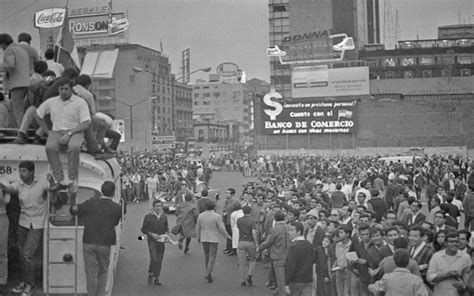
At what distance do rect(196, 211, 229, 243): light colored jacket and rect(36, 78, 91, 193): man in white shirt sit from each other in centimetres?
496

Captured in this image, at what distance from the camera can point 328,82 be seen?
76.1m

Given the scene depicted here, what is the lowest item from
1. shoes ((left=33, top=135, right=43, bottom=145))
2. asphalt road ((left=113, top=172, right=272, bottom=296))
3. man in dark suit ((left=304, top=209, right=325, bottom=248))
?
asphalt road ((left=113, top=172, right=272, bottom=296))

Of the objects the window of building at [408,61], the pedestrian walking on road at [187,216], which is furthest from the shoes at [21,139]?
the window of building at [408,61]

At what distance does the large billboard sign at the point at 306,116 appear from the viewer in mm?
61925

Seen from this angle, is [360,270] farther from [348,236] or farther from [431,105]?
[431,105]

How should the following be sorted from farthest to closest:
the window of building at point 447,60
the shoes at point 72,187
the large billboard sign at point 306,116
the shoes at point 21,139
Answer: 1. the window of building at point 447,60
2. the large billboard sign at point 306,116
3. the shoes at point 21,139
4. the shoes at point 72,187

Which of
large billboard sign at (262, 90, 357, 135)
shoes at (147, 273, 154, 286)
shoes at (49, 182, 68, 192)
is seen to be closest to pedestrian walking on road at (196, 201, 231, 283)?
shoes at (147, 273, 154, 286)

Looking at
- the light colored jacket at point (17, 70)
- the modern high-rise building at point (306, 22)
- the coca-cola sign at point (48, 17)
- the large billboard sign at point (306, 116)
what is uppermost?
the modern high-rise building at point (306, 22)

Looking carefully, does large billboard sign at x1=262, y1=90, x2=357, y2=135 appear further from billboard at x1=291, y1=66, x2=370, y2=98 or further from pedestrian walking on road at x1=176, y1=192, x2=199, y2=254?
pedestrian walking on road at x1=176, y1=192, x2=199, y2=254

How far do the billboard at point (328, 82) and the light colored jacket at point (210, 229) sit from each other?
212ft

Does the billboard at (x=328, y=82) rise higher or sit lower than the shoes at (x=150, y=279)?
higher

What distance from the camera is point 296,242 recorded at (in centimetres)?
898

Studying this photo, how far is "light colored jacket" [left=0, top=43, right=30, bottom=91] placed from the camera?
9477 millimetres

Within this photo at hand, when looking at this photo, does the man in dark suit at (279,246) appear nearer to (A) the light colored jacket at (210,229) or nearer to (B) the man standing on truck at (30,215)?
(A) the light colored jacket at (210,229)
